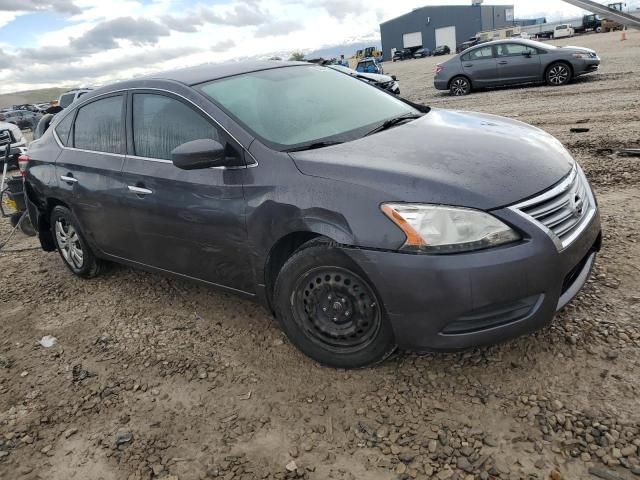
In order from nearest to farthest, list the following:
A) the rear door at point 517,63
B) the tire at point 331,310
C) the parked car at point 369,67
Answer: the tire at point 331,310, the rear door at point 517,63, the parked car at point 369,67

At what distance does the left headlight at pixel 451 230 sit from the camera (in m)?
2.41

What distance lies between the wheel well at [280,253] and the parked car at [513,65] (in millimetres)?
12901

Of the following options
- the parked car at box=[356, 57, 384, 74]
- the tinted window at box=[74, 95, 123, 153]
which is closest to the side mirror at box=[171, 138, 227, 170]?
the tinted window at box=[74, 95, 123, 153]

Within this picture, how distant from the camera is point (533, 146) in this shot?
9.82 feet

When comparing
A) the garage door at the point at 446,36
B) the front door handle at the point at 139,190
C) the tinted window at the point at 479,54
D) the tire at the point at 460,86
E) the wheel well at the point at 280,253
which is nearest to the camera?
the wheel well at the point at 280,253

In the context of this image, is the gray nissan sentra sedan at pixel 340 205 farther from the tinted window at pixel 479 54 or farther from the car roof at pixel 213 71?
the tinted window at pixel 479 54

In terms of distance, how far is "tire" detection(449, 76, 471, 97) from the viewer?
15188mm

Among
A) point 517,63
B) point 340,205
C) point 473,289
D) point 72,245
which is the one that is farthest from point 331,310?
point 517,63

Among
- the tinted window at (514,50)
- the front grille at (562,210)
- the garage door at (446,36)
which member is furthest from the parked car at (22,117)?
the garage door at (446,36)

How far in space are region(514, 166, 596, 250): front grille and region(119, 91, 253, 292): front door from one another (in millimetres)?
1572

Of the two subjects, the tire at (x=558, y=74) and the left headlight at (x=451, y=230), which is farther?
the tire at (x=558, y=74)

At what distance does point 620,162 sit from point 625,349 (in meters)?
3.94

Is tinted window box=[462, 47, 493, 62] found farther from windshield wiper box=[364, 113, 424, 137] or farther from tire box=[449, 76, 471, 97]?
windshield wiper box=[364, 113, 424, 137]

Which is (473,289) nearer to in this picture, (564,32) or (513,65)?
(513,65)
